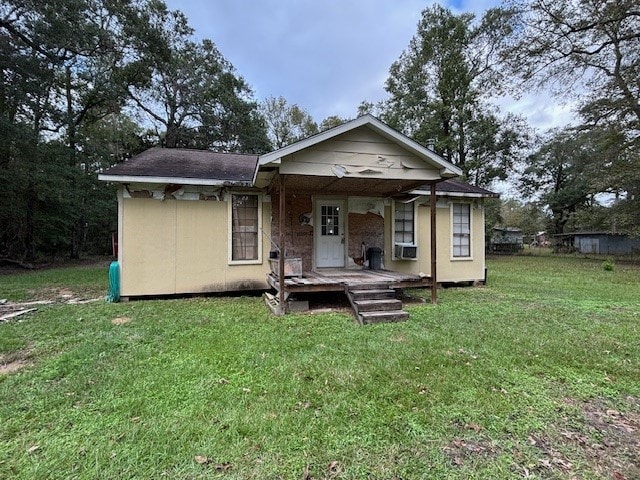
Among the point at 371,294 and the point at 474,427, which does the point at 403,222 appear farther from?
the point at 474,427

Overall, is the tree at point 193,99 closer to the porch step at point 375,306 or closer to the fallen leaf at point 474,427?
the porch step at point 375,306

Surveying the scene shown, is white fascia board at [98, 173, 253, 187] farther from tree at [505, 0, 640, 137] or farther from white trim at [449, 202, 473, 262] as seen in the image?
tree at [505, 0, 640, 137]

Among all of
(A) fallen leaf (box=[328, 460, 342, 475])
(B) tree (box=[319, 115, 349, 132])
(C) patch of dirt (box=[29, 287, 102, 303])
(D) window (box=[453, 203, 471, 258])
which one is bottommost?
(A) fallen leaf (box=[328, 460, 342, 475])

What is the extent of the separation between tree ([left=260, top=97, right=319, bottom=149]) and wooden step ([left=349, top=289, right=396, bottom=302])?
22527 mm

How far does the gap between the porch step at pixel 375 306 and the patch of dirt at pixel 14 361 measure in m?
4.51

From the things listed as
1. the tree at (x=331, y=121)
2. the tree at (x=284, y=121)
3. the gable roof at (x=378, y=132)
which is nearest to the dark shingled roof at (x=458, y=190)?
the gable roof at (x=378, y=132)

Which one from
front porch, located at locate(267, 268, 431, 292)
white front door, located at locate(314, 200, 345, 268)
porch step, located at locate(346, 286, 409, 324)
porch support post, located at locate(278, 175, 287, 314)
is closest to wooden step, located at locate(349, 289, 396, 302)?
porch step, located at locate(346, 286, 409, 324)

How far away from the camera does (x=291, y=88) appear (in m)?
24.8

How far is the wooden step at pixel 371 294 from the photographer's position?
236 inches

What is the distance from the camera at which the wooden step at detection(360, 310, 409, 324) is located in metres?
5.36

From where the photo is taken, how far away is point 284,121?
1057 inches

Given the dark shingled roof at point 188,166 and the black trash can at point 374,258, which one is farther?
the black trash can at point 374,258

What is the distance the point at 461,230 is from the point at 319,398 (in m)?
8.01

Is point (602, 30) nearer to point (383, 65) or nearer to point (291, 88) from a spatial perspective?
point (383, 65)
